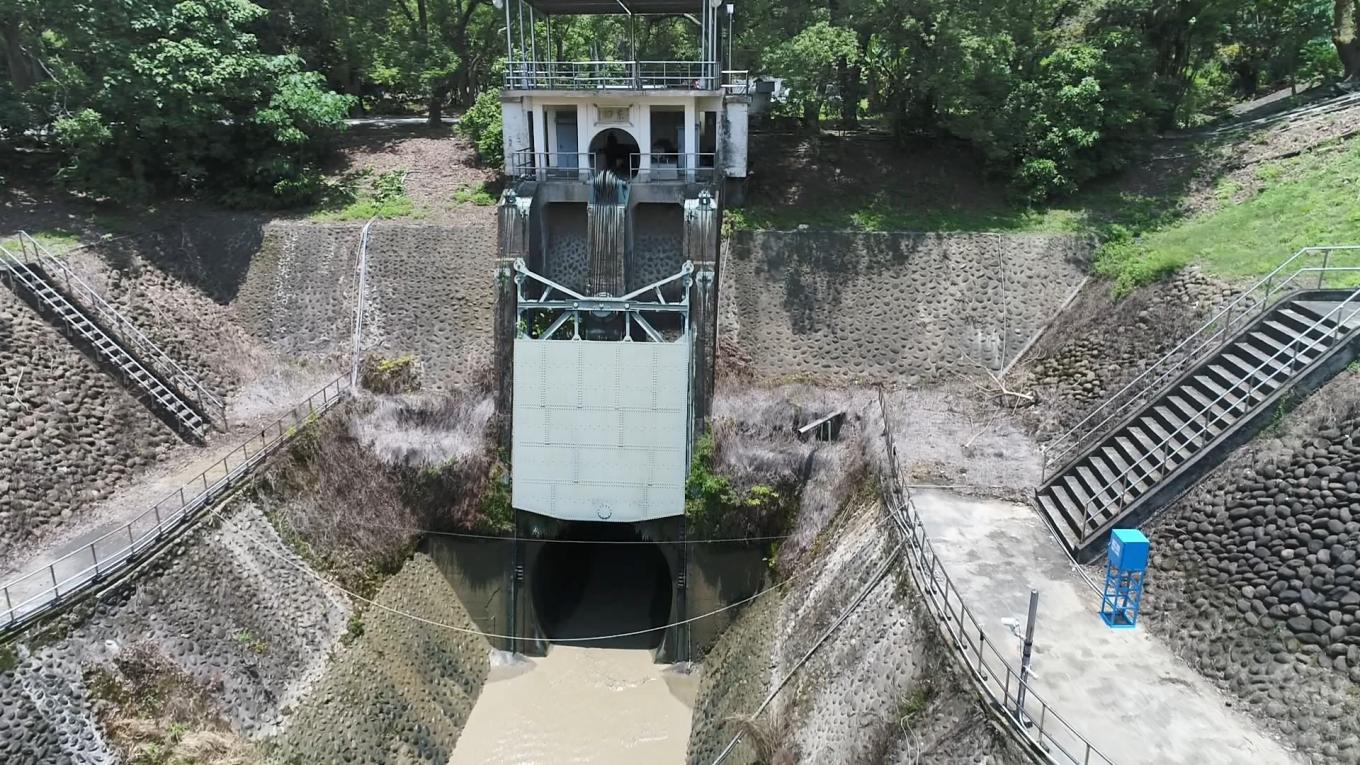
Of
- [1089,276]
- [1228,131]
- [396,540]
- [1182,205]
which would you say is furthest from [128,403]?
[1228,131]

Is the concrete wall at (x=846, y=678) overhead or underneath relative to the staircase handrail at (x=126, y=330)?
underneath

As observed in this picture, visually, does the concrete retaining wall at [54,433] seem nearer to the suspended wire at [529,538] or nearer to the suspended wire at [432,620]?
the suspended wire at [432,620]

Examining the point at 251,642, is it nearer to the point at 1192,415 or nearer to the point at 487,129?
the point at 1192,415

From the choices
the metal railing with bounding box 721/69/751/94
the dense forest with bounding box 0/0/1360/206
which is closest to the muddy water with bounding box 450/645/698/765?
the metal railing with bounding box 721/69/751/94

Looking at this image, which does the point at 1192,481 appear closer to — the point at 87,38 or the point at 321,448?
the point at 321,448

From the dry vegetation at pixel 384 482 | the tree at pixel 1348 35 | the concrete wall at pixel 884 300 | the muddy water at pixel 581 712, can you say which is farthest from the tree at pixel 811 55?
the muddy water at pixel 581 712

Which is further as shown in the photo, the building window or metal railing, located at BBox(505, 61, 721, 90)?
the building window

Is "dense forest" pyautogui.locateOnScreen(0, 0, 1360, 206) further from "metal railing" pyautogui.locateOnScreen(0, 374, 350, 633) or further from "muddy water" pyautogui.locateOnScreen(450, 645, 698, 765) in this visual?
"muddy water" pyautogui.locateOnScreen(450, 645, 698, 765)
